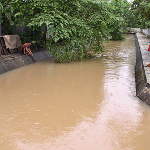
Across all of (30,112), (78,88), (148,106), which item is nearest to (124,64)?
(78,88)

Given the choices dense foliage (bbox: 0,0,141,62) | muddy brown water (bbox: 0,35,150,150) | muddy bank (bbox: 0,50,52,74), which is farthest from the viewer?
dense foliage (bbox: 0,0,141,62)

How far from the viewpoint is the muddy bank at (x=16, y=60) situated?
1272 centimetres

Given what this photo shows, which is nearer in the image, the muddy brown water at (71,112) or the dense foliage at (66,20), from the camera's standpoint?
the muddy brown water at (71,112)

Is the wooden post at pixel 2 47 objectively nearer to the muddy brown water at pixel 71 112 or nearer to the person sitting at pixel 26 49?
the person sitting at pixel 26 49

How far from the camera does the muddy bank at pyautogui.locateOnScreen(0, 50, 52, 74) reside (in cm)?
1272

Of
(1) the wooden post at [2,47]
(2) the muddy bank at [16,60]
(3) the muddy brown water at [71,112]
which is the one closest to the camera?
(3) the muddy brown water at [71,112]

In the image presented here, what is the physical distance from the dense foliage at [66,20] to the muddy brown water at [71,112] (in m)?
2.16

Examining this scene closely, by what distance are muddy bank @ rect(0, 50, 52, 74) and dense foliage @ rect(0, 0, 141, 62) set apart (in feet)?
3.70

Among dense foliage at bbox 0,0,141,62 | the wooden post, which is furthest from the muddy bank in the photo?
dense foliage at bbox 0,0,141,62

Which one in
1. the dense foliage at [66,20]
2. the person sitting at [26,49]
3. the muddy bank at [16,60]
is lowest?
the muddy bank at [16,60]

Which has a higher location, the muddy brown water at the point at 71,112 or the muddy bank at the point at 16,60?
the muddy bank at the point at 16,60

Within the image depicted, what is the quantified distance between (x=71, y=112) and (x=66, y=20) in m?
7.41

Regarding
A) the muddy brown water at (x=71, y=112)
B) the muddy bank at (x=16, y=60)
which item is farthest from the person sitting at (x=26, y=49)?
the muddy brown water at (x=71, y=112)

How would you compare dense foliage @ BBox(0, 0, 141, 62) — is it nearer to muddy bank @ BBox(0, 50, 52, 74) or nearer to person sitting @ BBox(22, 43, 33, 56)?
person sitting @ BBox(22, 43, 33, 56)
